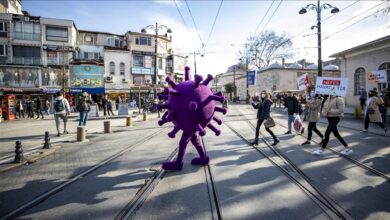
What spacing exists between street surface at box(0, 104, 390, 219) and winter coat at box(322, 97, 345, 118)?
1059mm

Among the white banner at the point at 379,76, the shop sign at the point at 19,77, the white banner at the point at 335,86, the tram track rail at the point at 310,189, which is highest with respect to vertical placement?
the shop sign at the point at 19,77

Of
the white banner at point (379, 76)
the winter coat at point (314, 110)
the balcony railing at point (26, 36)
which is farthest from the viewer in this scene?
the balcony railing at point (26, 36)

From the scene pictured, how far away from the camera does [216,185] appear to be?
4668 mm

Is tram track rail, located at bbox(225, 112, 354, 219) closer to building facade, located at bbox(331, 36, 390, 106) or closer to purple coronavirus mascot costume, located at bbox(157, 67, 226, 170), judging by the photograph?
purple coronavirus mascot costume, located at bbox(157, 67, 226, 170)

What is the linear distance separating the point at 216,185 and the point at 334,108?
423 centimetres

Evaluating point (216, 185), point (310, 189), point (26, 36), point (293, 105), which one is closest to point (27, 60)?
point (26, 36)

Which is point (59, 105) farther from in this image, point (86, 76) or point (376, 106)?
point (86, 76)

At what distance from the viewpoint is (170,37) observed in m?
52.2

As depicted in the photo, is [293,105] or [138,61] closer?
[293,105]

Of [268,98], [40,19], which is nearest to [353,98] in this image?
[268,98]

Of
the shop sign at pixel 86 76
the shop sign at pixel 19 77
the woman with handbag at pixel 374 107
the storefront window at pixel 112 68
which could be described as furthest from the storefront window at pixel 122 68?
the woman with handbag at pixel 374 107

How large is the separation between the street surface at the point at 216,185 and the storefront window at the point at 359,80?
2244 cm

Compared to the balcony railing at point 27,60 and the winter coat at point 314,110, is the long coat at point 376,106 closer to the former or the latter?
the winter coat at point 314,110

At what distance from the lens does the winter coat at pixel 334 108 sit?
22.4 feet
